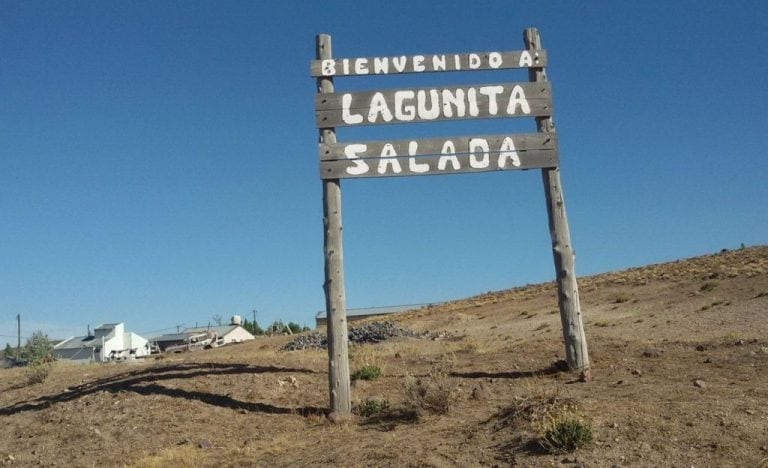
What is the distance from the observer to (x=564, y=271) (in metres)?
11.0

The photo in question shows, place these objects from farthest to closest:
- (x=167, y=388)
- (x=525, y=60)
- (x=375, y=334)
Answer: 1. (x=375, y=334)
2. (x=167, y=388)
3. (x=525, y=60)

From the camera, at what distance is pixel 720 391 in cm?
835

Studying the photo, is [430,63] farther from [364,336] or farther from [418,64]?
[364,336]

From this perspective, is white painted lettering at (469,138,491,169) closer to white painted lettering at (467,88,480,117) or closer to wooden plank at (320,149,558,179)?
wooden plank at (320,149,558,179)

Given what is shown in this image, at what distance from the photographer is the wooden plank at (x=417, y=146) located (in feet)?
35.7

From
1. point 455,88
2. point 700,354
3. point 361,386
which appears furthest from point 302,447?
point 700,354

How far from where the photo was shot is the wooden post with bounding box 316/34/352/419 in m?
10.1

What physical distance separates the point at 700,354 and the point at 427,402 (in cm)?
527

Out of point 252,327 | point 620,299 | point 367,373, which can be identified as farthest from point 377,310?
point 367,373

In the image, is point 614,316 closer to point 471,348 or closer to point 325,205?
point 471,348

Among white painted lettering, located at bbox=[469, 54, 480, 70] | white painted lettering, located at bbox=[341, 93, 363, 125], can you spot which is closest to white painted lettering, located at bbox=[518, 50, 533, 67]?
white painted lettering, located at bbox=[469, 54, 480, 70]

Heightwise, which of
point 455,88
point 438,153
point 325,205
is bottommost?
point 325,205

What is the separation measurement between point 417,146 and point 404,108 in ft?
2.35

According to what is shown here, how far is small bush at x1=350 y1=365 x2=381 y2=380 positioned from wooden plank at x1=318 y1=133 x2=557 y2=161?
13.0 feet
